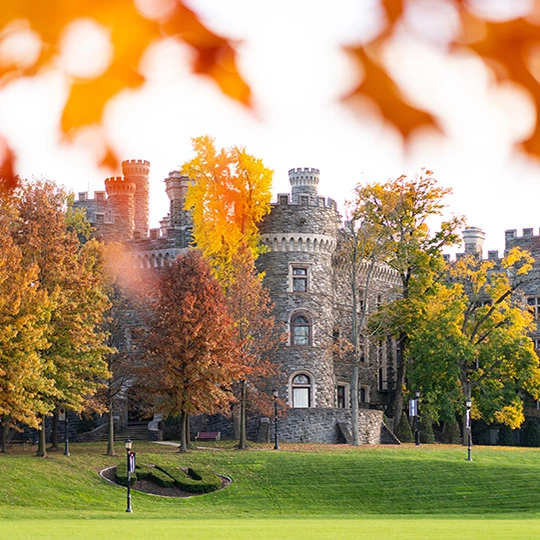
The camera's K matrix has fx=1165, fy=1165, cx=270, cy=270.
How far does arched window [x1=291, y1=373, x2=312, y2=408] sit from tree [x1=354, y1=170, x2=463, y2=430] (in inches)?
202

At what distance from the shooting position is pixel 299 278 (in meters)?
63.2

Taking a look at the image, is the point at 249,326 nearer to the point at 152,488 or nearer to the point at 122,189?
the point at 152,488

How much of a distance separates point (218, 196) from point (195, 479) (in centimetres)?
2273

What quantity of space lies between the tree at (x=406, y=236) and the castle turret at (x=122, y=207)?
14.6 meters

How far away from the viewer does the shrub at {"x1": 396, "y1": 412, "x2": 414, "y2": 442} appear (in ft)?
204

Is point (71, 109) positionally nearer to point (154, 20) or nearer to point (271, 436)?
point (154, 20)

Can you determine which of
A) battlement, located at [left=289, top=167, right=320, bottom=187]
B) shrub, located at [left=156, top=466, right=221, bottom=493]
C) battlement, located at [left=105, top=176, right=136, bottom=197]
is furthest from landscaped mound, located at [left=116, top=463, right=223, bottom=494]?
battlement, located at [left=289, top=167, right=320, bottom=187]

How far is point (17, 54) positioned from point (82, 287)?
41793mm

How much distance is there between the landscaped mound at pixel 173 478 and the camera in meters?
42.0

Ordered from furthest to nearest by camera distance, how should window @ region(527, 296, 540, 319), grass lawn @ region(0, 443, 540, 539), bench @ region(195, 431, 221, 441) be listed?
1. window @ region(527, 296, 540, 319)
2. bench @ region(195, 431, 221, 441)
3. grass lawn @ region(0, 443, 540, 539)

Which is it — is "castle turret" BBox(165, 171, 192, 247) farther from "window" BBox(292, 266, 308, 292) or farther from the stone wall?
the stone wall

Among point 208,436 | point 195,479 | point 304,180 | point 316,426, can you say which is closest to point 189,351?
point 195,479
